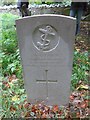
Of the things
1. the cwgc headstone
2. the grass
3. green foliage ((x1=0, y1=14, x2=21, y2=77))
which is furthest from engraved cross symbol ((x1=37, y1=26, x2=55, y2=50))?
green foliage ((x1=0, y1=14, x2=21, y2=77))

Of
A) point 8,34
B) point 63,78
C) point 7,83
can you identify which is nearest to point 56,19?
point 63,78

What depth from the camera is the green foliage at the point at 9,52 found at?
4.57 m

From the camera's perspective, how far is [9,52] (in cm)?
533

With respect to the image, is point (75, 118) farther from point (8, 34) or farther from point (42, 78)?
point (8, 34)

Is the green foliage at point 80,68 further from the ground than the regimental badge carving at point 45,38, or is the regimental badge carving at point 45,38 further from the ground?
the regimental badge carving at point 45,38

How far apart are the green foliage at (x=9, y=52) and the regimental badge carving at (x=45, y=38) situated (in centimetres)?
119

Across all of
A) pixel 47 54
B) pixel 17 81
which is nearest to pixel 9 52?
pixel 17 81

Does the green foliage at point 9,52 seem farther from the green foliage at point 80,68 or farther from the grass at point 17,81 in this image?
the green foliage at point 80,68

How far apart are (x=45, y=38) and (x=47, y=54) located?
188 mm

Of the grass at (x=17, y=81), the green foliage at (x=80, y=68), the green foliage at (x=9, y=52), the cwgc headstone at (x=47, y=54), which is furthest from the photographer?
the green foliage at (x=9, y=52)

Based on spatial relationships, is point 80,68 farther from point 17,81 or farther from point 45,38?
point 45,38

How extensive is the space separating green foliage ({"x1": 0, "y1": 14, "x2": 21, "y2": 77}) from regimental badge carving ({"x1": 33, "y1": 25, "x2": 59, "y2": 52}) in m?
1.19

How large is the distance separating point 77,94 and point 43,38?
102 centimetres

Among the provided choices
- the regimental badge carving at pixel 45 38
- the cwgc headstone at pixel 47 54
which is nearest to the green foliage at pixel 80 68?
the cwgc headstone at pixel 47 54
